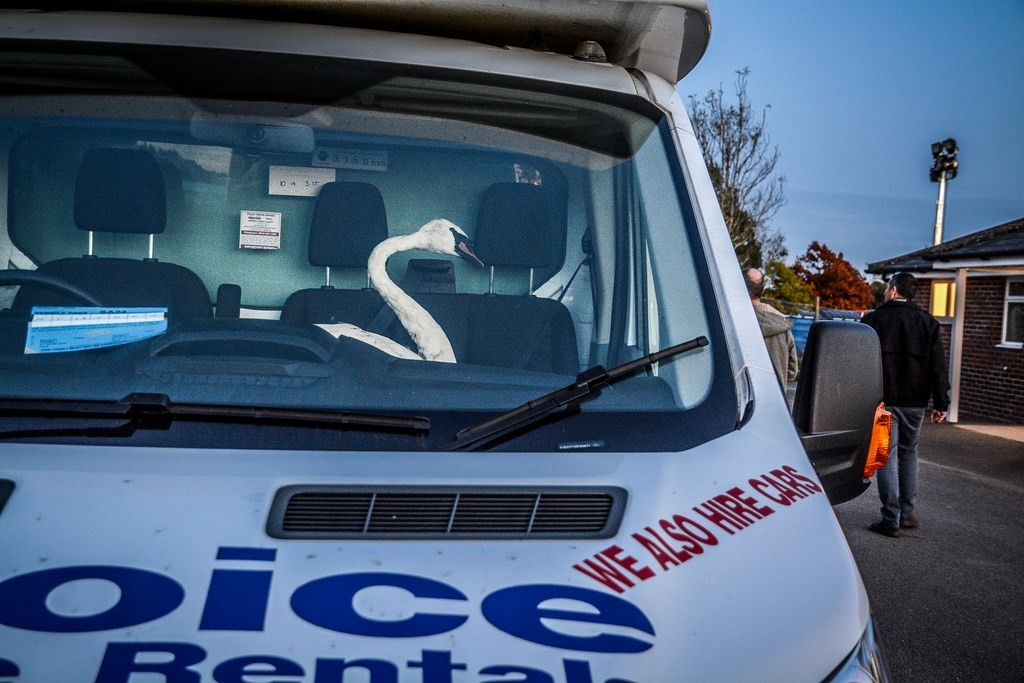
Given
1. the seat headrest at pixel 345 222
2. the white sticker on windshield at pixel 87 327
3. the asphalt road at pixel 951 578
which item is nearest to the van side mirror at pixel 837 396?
the seat headrest at pixel 345 222

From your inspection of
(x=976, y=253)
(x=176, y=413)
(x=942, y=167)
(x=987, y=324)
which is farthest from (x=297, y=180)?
(x=942, y=167)

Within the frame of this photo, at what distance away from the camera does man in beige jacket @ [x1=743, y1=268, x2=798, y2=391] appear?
7.53 metres

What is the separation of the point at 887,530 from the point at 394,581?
6964 mm

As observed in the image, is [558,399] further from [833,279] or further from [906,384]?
[833,279]

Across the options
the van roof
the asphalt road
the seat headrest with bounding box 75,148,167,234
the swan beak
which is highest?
the van roof

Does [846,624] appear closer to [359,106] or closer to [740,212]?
[359,106]

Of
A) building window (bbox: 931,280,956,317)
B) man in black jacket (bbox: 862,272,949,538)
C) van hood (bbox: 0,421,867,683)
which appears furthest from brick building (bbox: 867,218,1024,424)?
van hood (bbox: 0,421,867,683)

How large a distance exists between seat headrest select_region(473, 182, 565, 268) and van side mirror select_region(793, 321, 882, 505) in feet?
2.13

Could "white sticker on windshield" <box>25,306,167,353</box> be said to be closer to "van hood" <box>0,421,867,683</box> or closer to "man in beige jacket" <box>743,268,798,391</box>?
"van hood" <box>0,421,867,683</box>

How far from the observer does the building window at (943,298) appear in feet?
65.4

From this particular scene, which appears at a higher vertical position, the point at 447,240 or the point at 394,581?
the point at 447,240

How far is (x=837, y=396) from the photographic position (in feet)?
6.50

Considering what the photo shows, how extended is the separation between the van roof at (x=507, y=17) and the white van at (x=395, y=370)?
0.01 metres

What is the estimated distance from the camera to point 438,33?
2230mm
